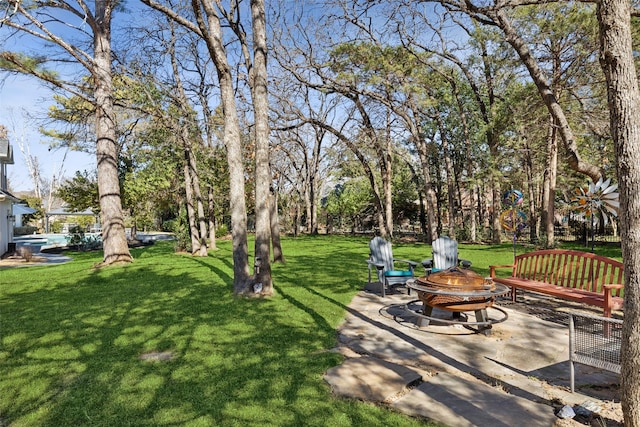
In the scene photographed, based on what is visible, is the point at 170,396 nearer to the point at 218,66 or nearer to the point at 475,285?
the point at 475,285

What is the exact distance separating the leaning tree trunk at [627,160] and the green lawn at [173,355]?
150 cm

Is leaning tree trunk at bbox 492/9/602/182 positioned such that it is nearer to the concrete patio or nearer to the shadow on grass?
the concrete patio

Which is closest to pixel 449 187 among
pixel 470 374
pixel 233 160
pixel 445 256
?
pixel 445 256

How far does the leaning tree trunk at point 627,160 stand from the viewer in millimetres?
2492

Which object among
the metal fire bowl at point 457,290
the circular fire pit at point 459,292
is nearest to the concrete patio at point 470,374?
the circular fire pit at point 459,292

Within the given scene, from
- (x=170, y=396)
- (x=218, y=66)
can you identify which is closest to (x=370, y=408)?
(x=170, y=396)

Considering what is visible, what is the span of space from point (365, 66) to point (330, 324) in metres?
11.7

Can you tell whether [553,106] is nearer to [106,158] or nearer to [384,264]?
[384,264]

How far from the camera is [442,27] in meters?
15.1

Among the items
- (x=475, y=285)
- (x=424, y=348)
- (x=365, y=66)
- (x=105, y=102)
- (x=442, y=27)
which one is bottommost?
(x=424, y=348)

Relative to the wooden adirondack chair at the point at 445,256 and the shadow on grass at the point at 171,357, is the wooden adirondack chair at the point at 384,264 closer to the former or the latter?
the wooden adirondack chair at the point at 445,256

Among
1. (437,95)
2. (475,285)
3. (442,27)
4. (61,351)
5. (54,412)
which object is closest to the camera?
(54,412)

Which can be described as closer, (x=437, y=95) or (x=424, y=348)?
(x=424, y=348)

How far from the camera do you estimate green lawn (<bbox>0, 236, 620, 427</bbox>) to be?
2967mm
